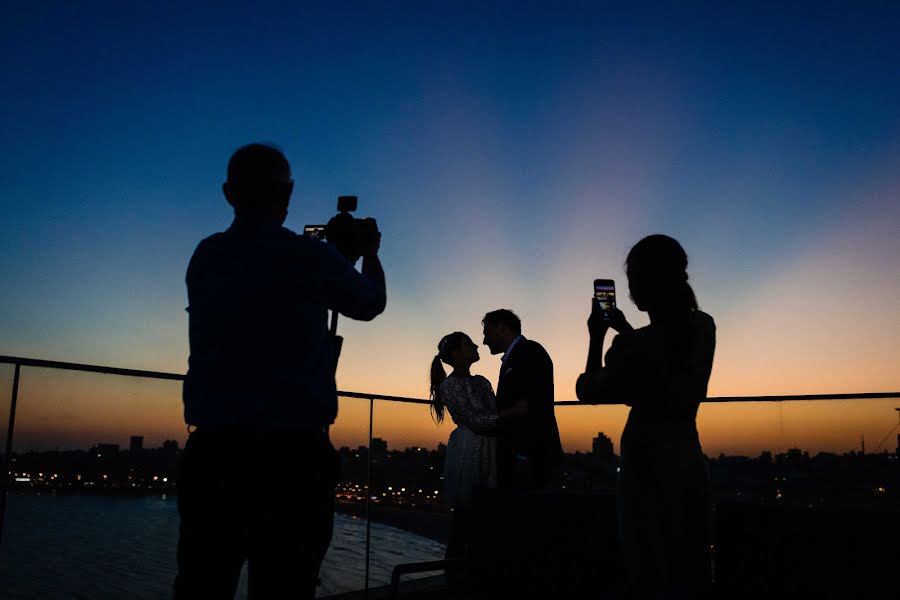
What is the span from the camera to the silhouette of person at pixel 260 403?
1.17 meters

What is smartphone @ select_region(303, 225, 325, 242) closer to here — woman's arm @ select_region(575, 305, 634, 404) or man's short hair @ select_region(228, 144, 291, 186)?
man's short hair @ select_region(228, 144, 291, 186)

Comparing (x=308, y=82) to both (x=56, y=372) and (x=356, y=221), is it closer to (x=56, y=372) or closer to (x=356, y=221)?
(x=56, y=372)

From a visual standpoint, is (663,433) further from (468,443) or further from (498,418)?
(468,443)

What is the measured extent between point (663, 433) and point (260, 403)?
105 cm

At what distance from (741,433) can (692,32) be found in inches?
209

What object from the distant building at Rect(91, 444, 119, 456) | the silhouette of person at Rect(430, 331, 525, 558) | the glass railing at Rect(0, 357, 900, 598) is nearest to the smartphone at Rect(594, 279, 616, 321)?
the silhouette of person at Rect(430, 331, 525, 558)

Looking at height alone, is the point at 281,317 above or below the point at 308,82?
below

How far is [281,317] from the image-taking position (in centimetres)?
124

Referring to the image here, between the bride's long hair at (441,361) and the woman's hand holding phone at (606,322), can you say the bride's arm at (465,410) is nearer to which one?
the bride's long hair at (441,361)

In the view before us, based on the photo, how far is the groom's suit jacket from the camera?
3467 mm

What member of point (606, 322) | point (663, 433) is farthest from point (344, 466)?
point (663, 433)

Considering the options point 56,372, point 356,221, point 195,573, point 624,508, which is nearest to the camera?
point 195,573

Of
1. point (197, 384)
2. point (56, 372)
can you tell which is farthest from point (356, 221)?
point (56, 372)

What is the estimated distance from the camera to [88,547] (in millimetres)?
2865
